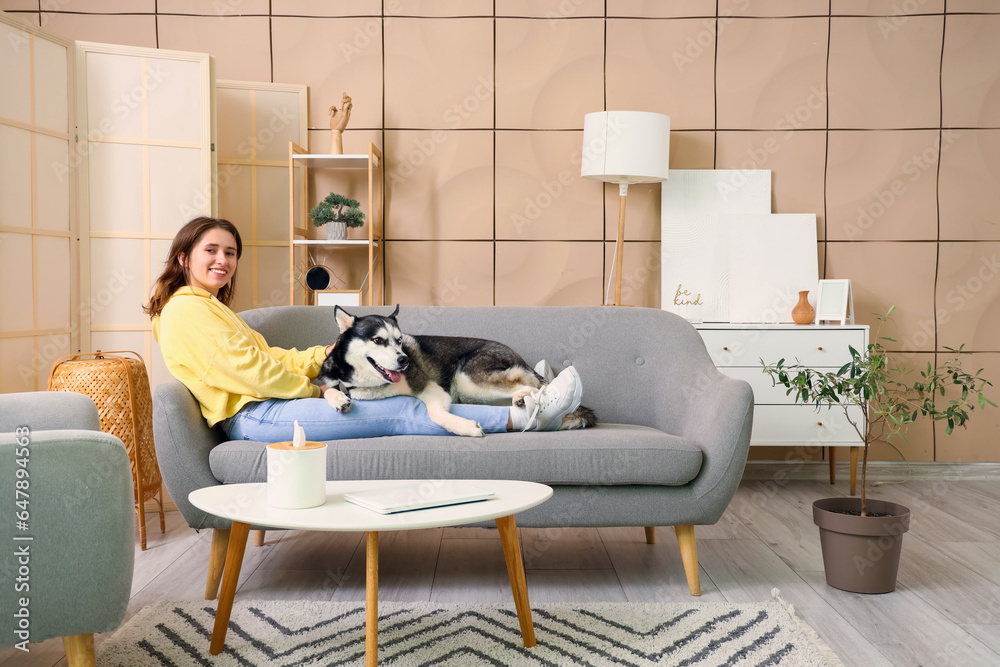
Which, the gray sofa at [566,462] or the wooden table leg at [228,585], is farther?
the gray sofa at [566,462]

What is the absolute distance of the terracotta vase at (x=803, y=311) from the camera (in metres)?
3.72

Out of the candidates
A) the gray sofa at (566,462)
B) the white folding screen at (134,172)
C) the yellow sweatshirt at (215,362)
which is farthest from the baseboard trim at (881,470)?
the white folding screen at (134,172)

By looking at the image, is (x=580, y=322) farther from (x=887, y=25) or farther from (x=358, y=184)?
(x=887, y=25)

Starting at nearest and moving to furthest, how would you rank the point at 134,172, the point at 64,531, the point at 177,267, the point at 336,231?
the point at 64,531, the point at 177,267, the point at 134,172, the point at 336,231

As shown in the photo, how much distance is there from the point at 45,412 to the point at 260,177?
2.30m

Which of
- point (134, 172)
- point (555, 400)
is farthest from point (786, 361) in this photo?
point (134, 172)

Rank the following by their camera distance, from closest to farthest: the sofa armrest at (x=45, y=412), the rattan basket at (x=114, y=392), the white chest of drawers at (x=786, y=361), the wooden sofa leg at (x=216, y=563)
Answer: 1. the sofa armrest at (x=45, y=412)
2. the wooden sofa leg at (x=216, y=563)
3. the rattan basket at (x=114, y=392)
4. the white chest of drawers at (x=786, y=361)

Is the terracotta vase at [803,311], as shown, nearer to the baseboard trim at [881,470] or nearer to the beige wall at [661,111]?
the beige wall at [661,111]

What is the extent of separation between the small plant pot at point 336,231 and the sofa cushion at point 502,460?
1711 millimetres

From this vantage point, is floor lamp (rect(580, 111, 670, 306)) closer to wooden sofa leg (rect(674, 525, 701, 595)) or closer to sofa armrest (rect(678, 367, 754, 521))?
sofa armrest (rect(678, 367, 754, 521))

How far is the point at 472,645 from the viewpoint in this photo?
70.3 inches

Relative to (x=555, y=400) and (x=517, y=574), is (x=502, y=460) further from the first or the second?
(x=517, y=574)

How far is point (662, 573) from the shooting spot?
237 cm

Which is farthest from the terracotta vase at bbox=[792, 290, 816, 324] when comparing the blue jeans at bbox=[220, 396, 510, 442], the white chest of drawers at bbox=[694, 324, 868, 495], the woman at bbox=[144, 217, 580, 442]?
the blue jeans at bbox=[220, 396, 510, 442]
